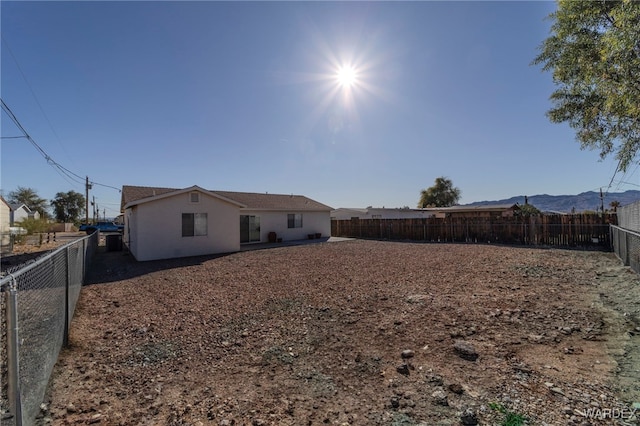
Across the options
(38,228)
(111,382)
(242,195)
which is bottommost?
(111,382)

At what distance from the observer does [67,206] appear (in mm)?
57750

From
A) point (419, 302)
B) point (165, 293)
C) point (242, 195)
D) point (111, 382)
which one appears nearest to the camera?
point (111, 382)

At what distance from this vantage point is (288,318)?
570cm

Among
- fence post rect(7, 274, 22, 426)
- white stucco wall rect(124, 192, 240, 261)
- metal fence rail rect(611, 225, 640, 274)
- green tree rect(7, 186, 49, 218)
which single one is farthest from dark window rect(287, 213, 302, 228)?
green tree rect(7, 186, 49, 218)

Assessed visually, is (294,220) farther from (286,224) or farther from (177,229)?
(177,229)

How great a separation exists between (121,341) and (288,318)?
2.61 meters

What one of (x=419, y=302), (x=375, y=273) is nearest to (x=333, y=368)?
(x=419, y=302)

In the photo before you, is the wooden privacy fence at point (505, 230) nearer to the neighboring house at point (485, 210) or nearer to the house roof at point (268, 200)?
the house roof at point (268, 200)

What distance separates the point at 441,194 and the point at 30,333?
53.1m

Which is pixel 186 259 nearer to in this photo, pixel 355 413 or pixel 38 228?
pixel 355 413

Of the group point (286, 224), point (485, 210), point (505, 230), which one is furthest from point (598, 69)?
point (485, 210)

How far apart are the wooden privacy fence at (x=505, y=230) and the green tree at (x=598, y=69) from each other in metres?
8.95

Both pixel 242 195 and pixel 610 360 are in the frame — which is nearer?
pixel 610 360

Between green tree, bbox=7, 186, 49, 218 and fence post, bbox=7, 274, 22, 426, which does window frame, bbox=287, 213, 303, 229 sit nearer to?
fence post, bbox=7, 274, 22, 426
